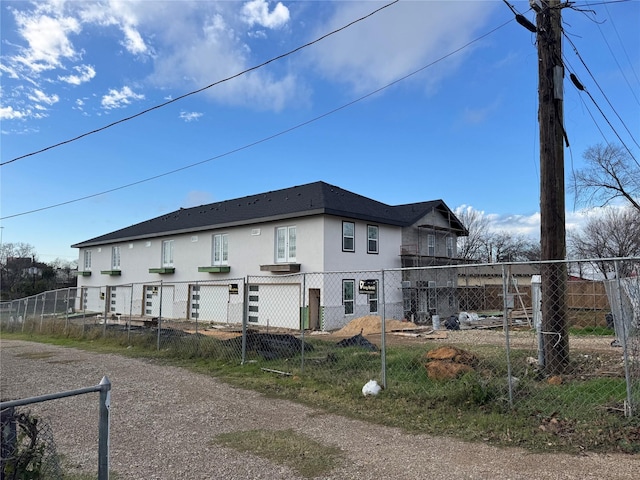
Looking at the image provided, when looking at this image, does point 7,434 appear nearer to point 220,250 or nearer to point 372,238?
point 372,238

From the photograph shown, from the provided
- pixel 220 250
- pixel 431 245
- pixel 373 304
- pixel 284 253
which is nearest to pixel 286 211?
pixel 284 253

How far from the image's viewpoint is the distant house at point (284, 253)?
68.2 ft

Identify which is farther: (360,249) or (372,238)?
(372,238)

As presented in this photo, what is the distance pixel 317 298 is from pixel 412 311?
6231 mm

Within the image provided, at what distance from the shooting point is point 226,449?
16.4 ft

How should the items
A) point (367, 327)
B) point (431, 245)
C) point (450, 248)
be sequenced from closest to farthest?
point (367, 327), point (431, 245), point (450, 248)

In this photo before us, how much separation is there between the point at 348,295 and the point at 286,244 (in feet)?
12.6

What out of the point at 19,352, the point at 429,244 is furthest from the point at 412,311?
the point at 19,352

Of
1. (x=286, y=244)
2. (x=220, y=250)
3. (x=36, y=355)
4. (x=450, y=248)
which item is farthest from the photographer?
(x=450, y=248)

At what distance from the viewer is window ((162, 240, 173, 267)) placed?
28.3 meters

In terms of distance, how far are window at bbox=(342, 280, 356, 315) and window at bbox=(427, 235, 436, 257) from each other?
26.9ft

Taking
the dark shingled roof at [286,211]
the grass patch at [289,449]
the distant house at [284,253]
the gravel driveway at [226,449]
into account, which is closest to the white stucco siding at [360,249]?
the distant house at [284,253]

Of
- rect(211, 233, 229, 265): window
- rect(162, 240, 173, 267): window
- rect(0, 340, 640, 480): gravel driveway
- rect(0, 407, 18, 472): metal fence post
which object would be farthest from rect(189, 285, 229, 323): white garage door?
rect(0, 407, 18, 472): metal fence post

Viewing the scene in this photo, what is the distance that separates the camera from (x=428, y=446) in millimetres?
4941
